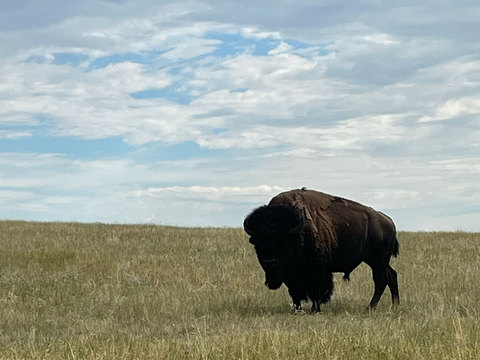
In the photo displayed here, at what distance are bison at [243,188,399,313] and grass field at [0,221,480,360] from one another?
1.74ft

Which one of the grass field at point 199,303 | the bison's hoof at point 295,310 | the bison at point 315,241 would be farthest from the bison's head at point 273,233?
the grass field at point 199,303

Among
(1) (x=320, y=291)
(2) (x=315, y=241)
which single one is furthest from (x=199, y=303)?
(2) (x=315, y=241)

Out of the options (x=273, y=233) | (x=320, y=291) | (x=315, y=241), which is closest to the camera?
(x=273, y=233)

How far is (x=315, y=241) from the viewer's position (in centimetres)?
1047

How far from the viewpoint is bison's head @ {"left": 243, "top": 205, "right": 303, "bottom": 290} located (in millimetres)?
9812

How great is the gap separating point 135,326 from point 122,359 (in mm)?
3226

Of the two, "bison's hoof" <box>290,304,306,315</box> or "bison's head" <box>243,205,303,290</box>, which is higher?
"bison's head" <box>243,205,303,290</box>

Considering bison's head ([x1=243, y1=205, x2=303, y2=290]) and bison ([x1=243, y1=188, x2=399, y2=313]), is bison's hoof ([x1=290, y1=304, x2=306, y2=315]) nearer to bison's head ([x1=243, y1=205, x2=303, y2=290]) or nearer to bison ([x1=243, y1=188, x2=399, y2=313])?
bison ([x1=243, y1=188, x2=399, y2=313])

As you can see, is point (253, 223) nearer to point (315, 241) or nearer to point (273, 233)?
point (273, 233)

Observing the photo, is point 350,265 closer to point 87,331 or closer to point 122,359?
point 87,331

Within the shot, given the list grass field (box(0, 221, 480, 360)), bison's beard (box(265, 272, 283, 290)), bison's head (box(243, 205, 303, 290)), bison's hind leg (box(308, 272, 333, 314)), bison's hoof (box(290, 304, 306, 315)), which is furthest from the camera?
bison's hind leg (box(308, 272, 333, 314))

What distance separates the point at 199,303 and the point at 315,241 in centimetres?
246

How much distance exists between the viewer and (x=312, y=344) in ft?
21.7

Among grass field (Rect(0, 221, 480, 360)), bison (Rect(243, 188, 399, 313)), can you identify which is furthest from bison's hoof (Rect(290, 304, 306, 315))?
grass field (Rect(0, 221, 480, 360))
